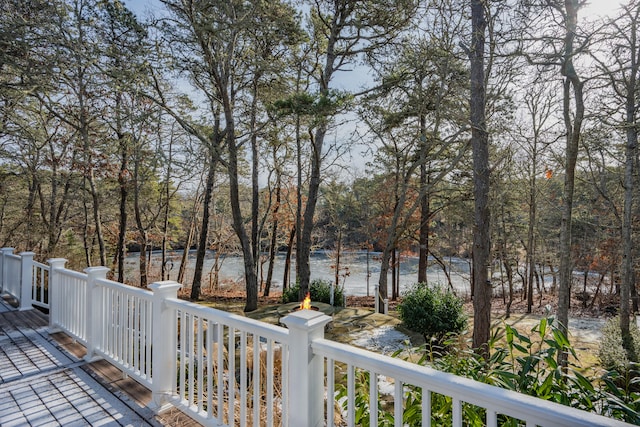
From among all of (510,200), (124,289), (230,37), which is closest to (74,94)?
(230,37)

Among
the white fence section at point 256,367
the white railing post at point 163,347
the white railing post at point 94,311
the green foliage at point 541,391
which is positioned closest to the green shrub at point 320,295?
the white fence section at point 256,367

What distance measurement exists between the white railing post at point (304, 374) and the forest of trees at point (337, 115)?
4.17 m

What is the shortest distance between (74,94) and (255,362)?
34.5 ft

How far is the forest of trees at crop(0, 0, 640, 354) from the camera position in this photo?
5.36 meters

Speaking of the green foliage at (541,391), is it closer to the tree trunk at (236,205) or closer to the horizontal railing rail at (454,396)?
the horizontal railing rail at (454,396)

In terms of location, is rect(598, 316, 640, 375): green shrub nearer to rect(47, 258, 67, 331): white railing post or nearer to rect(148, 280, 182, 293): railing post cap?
rect(148, 280, 182, 293): railing post cap

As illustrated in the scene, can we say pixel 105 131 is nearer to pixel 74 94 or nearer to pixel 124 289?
pixel 74 94

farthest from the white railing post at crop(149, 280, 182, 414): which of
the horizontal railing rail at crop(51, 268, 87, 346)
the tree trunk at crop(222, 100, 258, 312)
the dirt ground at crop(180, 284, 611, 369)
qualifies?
the tree trunk at crop(222, 100, 258, 312)

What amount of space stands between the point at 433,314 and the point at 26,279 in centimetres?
728

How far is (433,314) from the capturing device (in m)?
6.99

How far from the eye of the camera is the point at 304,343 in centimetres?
164

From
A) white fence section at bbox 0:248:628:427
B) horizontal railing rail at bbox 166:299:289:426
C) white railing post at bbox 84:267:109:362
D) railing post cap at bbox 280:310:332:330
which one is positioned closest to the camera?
white fence section at bbox 0:248:628:427

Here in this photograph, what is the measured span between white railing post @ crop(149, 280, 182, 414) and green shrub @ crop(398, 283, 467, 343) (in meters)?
5.60

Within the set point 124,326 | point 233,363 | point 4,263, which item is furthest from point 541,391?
point 4,263
